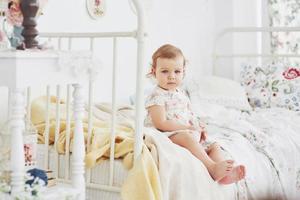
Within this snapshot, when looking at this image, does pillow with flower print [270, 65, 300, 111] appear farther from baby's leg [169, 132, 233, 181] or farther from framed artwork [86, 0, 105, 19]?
baby's leg [169, 132, 233, 181]

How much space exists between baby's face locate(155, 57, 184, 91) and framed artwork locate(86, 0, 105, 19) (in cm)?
73

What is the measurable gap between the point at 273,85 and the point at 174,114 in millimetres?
1400

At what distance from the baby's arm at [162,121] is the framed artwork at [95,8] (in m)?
0.85

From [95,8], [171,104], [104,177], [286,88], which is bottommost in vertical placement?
[104,177]

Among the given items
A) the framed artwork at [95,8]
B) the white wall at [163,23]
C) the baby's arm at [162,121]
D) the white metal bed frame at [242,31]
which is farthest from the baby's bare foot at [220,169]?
the white metal bed frame at [242,31]

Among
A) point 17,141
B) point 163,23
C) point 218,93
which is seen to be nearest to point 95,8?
point 163,23

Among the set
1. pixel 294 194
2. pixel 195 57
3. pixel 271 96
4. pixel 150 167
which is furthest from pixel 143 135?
pixel 195 57

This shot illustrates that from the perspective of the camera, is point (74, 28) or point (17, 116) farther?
point (74, 28)

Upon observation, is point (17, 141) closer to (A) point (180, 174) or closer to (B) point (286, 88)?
(A) point (180, 174)

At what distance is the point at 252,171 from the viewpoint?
2.43m

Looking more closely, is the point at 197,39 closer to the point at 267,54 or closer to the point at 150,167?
the point at 267,54

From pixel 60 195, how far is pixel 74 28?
129 cm

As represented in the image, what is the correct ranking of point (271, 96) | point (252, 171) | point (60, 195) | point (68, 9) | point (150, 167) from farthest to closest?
point (271, 96)
point (68, 9)
point (252, 171)
point (150, 167)
point (60, 195)

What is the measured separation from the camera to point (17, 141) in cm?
165
